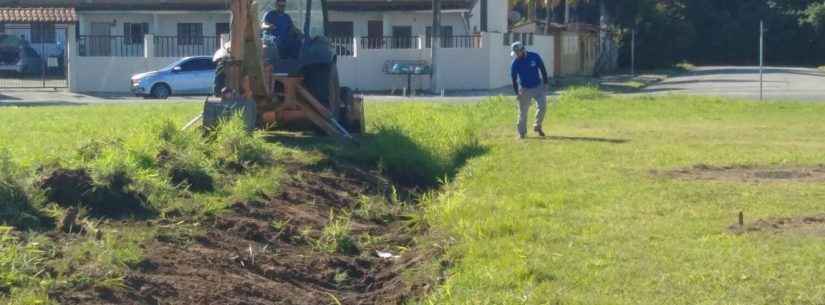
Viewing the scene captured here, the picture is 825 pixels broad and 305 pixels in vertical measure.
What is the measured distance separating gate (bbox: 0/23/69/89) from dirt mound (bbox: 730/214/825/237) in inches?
1573

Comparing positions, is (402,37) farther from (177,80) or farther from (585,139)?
(585,139)

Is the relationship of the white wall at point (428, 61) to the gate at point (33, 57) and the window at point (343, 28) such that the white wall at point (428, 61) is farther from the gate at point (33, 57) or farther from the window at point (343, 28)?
the gate at point (33, 57)

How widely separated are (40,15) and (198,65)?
442 inches

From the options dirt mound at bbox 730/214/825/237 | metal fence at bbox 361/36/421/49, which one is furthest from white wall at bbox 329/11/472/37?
dirt mound at bbox 730/214/825/237

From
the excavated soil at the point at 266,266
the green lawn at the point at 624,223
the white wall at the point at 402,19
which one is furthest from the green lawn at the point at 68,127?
the white wall at the point at 402,19

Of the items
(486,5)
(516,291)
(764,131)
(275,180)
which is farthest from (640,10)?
(516,291)

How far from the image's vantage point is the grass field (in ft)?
29.9

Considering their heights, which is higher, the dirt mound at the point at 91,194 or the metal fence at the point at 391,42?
the metal fence at the point at 391,42

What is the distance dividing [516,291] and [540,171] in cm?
721

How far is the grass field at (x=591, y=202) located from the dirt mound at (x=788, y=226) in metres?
0.17

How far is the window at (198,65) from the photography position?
41.6 metres

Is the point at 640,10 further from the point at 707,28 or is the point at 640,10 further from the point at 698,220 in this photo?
the point at 698,220

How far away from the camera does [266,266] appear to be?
33.3 ft

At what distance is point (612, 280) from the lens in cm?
932
